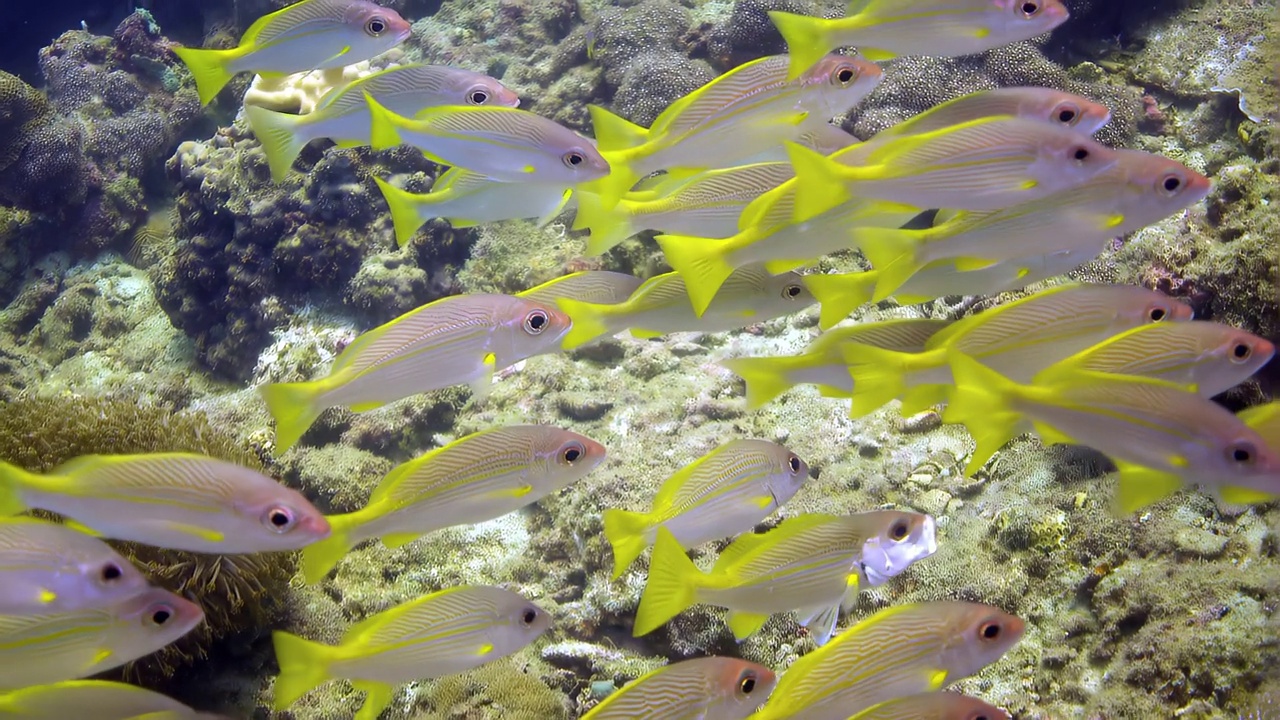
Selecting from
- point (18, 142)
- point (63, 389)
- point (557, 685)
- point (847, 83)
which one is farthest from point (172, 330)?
point (847, 83)

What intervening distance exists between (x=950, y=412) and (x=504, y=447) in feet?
5.03

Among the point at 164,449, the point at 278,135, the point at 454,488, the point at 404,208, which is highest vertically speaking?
the point at 278,135

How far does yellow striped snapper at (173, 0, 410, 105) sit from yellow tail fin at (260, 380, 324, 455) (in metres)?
2.13

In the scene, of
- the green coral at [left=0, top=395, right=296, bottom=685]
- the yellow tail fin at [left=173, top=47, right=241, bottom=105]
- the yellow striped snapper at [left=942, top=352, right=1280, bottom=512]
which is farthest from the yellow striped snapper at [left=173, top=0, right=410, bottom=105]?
the yellow striped snapper at [left=942, top=352, right=1280, bottom=512]

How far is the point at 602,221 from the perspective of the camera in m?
3.18

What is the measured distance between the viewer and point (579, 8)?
10688mm

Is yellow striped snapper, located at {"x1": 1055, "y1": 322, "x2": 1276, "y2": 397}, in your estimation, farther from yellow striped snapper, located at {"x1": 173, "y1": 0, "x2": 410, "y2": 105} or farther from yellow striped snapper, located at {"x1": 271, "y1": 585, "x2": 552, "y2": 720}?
yellow striped snapper, located at {"x1": 173, "y1": 0, "x2": 410, "y2": 105}

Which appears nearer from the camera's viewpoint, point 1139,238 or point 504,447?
point 504,447

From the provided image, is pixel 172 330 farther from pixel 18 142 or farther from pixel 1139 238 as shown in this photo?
pixel 1139 238

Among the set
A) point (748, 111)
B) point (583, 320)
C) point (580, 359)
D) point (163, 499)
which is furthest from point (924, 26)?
point (580, 359)

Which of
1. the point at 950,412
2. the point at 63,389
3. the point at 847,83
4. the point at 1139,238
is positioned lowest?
the point at 63,389

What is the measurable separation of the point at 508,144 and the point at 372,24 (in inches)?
61.3

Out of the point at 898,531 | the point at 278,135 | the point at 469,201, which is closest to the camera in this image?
the point at 898,531

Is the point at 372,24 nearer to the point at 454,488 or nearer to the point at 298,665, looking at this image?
the point at 454,488
